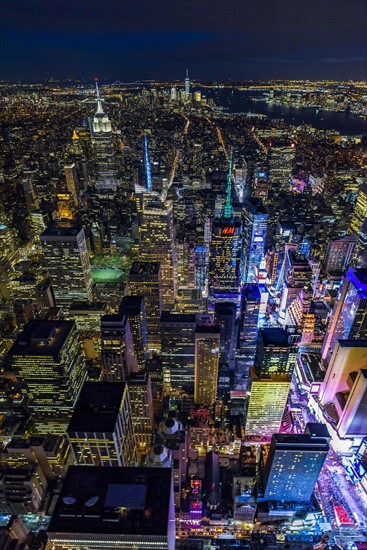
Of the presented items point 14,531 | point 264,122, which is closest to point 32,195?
point 14,531

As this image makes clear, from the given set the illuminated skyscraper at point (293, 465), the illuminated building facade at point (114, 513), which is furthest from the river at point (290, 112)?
the illuminated building facade at point (114, 513)

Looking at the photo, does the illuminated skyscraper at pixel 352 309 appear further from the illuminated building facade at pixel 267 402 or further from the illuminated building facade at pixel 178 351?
the illuminated building facade at pixel 178 351

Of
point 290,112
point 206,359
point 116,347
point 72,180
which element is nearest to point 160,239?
point 206,359

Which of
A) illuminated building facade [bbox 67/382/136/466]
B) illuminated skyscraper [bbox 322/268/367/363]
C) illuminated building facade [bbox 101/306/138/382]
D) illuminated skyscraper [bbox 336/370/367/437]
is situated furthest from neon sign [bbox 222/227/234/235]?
illuminated building facade [bbox 67/382/136/466]

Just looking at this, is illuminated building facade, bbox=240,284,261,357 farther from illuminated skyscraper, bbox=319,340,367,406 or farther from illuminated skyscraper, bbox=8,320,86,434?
illuminated skyscraper, bbox=8,320,86,434

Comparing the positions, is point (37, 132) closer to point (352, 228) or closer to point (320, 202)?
point (320, 202)

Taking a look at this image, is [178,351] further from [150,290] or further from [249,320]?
[249,320]
